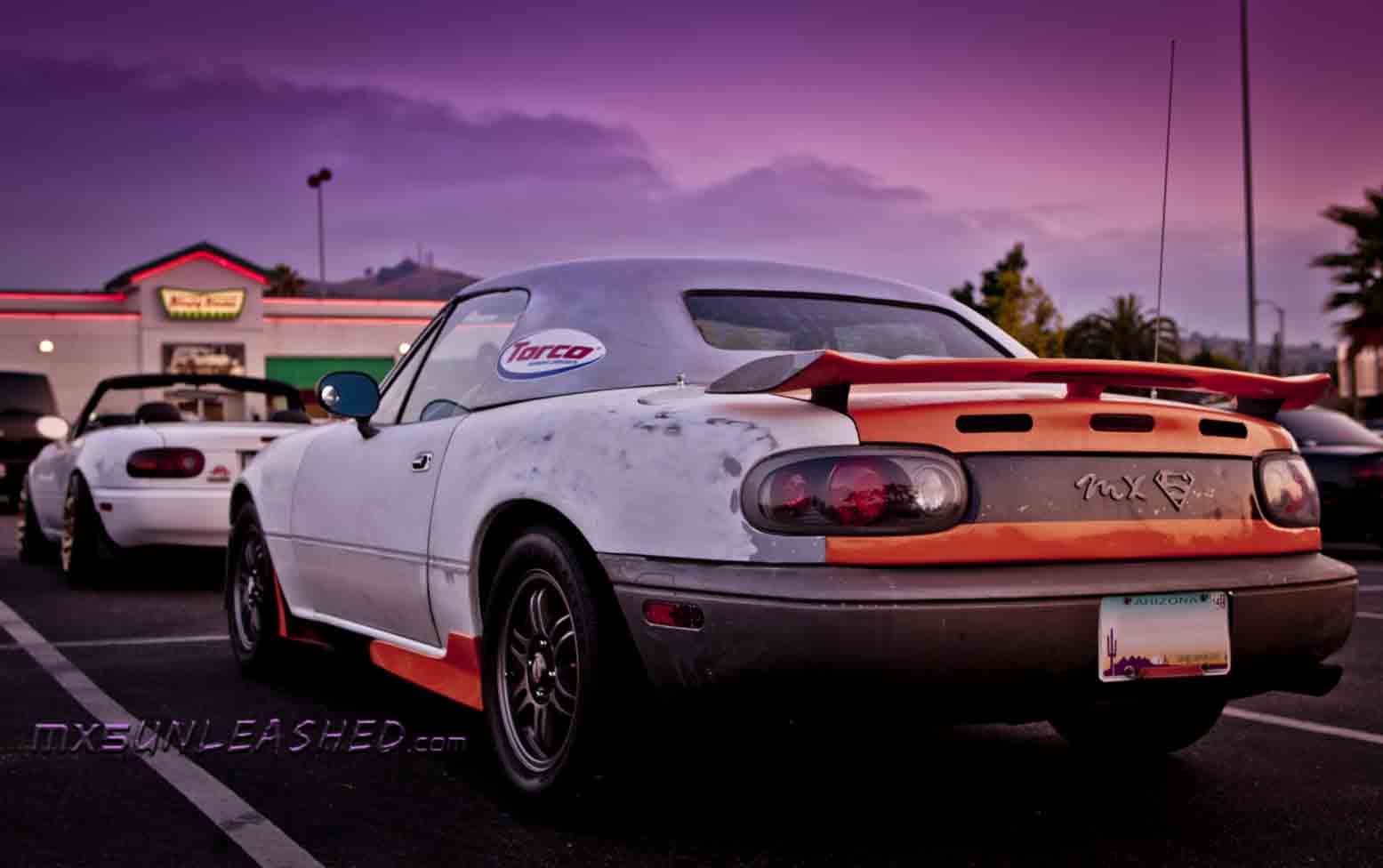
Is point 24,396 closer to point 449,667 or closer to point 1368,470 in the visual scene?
point 1368,470

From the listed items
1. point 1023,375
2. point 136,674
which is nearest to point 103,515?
point 136,674

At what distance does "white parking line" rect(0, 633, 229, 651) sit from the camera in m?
6.70

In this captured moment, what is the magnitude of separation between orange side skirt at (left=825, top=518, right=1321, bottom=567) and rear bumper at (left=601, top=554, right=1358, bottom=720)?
3 cm

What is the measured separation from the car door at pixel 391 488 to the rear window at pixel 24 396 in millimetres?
15578

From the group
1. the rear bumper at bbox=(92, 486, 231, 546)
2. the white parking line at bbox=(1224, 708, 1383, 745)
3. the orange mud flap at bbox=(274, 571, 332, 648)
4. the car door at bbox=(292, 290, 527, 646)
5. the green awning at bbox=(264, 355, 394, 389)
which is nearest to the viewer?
the car door at bbox=(292, 290, 527, 646)

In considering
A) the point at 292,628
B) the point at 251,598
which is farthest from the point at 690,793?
the point at 251,598

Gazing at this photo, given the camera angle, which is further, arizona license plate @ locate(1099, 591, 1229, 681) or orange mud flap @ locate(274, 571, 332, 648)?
orange mud flap @ locate(274, 571, 332, 648)

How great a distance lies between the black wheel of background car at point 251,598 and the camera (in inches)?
227

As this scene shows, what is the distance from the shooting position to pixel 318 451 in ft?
17.6

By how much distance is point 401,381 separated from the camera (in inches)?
203

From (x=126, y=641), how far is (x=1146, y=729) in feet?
14.8

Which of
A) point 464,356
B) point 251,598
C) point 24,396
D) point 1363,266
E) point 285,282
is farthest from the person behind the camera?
point 285,282

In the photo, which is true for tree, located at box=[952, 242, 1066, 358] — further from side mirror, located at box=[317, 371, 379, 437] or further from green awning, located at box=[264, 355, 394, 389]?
side mirror, located at box=[317, 371, 379, 437]

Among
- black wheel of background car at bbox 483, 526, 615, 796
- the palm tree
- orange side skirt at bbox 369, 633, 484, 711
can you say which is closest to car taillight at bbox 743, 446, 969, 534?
black wheel of background car at bbox 483, 526, 615, 796
